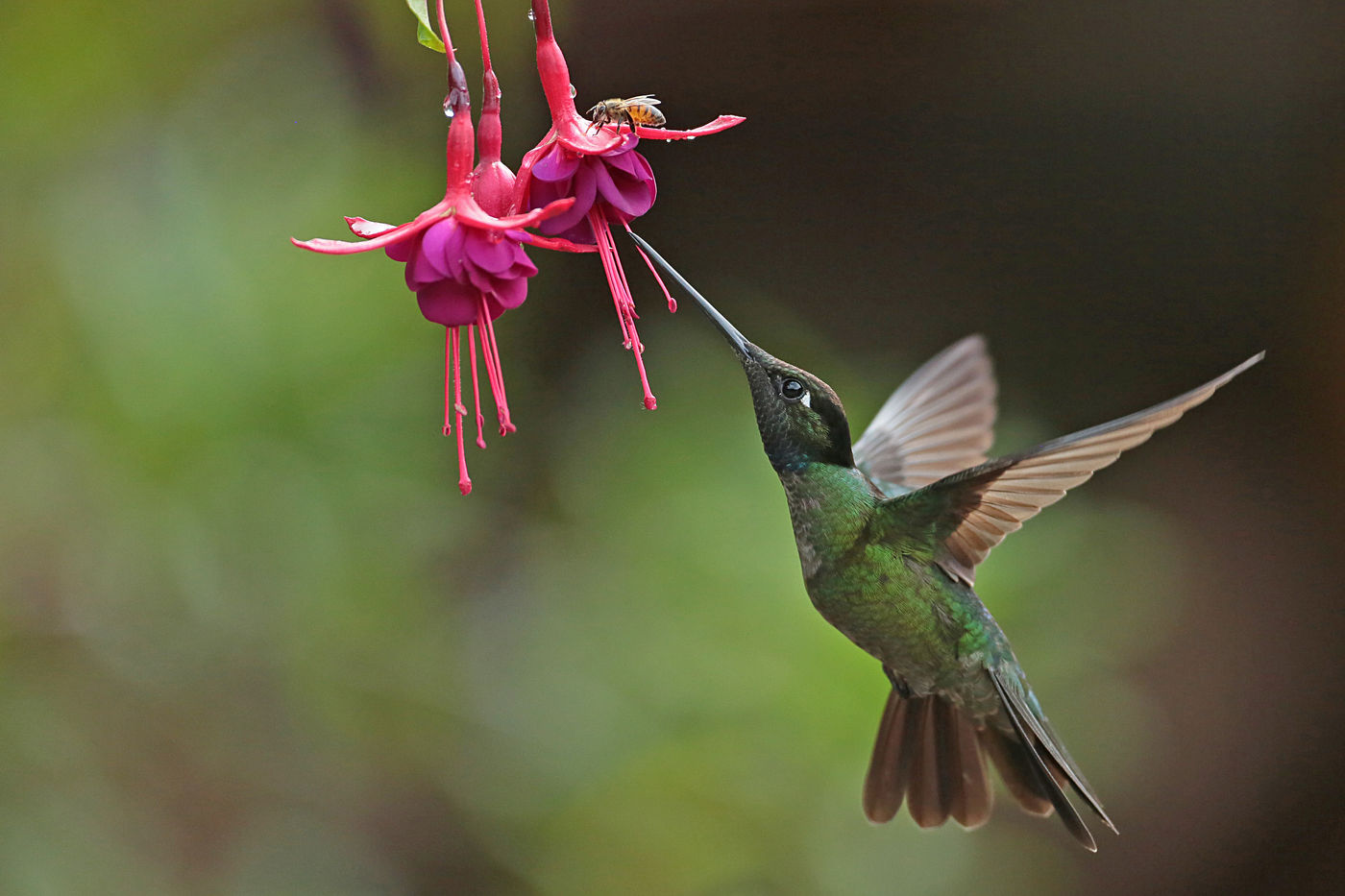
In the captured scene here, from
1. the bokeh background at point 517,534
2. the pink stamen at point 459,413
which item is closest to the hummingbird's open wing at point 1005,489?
the pink stamen at point 459,413

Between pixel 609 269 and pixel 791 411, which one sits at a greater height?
pixel 609 269

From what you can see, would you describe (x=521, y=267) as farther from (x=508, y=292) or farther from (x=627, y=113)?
(x=627, y=113)

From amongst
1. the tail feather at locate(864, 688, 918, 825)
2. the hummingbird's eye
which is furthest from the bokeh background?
the hummingbird's eye

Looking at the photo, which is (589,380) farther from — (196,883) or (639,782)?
(196,883)

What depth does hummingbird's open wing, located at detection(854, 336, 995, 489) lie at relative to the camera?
1.23 meters

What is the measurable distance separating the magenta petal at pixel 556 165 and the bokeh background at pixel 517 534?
1.11 m

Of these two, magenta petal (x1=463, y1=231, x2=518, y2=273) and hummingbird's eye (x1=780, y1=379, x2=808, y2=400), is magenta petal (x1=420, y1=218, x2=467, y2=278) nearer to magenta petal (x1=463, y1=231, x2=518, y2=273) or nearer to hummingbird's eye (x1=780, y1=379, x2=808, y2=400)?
magenta petal (x1=463, y1=231, x2=518, y2=273)

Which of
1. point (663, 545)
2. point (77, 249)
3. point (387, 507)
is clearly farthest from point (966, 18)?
point (77, 249)

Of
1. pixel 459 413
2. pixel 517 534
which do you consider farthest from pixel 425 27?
pixel 517 534

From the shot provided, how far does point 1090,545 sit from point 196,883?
1.46 m

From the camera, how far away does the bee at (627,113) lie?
79 centimetres

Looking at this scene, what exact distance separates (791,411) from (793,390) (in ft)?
0.06

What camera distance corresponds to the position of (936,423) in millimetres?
1252

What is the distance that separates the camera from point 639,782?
177 centimetres
